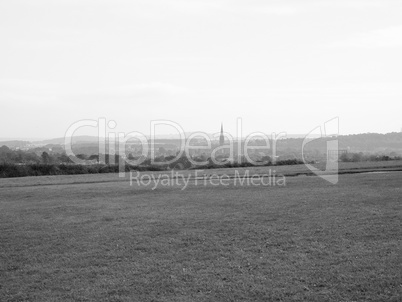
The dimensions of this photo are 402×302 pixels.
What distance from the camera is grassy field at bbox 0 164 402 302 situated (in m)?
8.00

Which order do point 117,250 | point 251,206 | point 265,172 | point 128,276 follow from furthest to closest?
1. point 265,172
2. point 251,206
3. point 117,250
4. point 128,276

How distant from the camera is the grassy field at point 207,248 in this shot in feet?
26.2

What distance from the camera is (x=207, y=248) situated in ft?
35.4

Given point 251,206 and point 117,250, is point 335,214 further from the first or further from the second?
point 117,250

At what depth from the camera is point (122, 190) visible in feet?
76.5

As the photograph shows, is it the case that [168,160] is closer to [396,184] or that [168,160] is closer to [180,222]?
[396,184]

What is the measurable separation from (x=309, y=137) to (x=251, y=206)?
3476cm

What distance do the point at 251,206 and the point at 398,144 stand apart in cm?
6386

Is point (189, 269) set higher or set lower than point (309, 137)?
lower

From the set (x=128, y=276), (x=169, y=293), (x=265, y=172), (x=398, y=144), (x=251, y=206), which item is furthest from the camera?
(x=398, y=144)

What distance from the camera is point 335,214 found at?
14.6m

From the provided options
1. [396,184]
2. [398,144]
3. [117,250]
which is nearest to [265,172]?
[396,184]

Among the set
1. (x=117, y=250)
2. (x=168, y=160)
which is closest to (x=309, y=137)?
(x=168, y=160)

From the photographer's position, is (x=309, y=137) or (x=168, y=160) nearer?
(x=168, y=160)
